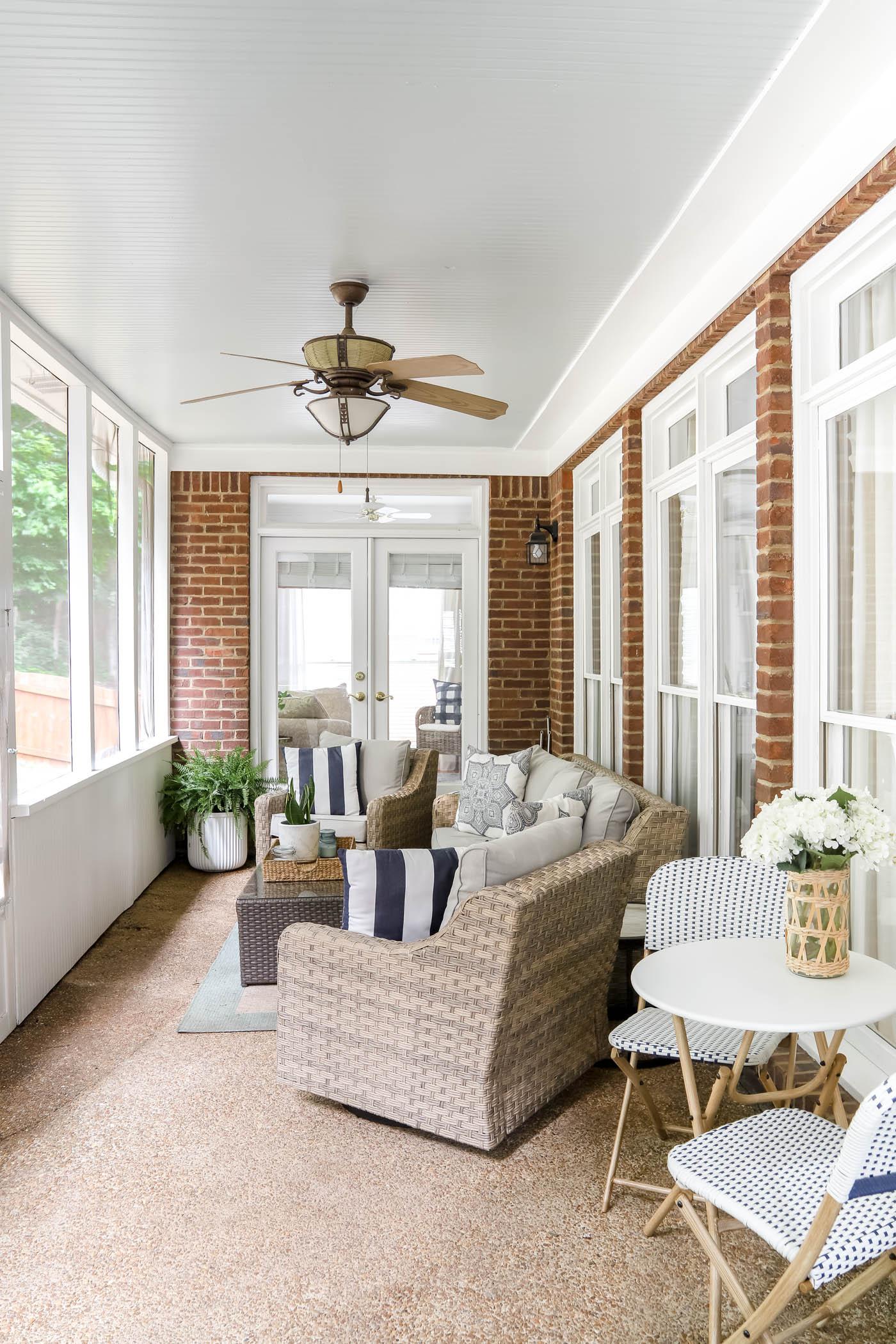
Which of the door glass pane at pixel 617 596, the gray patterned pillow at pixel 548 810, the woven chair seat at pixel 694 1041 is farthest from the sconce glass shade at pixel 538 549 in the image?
the woven chair seat at pixel 694 1041

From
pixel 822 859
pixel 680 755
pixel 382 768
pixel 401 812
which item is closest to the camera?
pixel 822 859

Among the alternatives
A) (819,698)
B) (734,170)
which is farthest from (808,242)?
(819,698)

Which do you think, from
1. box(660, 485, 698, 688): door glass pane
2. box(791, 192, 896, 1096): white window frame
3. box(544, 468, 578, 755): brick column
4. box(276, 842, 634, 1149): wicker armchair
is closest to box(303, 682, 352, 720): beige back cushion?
box(544, 468, 578, 755): brick column

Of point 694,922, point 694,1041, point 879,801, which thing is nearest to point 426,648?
point 694,922

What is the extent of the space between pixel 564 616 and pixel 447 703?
1117mm

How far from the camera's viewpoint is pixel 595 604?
5812mm

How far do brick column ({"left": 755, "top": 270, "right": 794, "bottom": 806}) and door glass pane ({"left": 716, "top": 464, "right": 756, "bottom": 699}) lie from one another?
0.24 m

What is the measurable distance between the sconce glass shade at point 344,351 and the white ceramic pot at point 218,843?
3566 mm

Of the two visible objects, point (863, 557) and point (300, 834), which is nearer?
point (863, 557)

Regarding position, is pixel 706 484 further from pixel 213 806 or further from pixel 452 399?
pixel 213 806

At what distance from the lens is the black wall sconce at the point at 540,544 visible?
6.58 m

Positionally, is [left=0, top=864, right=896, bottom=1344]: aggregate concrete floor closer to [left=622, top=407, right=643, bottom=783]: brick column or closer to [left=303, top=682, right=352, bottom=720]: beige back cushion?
[left=622, top=407, right=643, bottom=783]: brick column

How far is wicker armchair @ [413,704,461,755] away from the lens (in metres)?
6.96

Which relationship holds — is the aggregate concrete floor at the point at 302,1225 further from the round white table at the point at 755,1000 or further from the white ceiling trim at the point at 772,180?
the white ceiling trim at the point at 772,180
